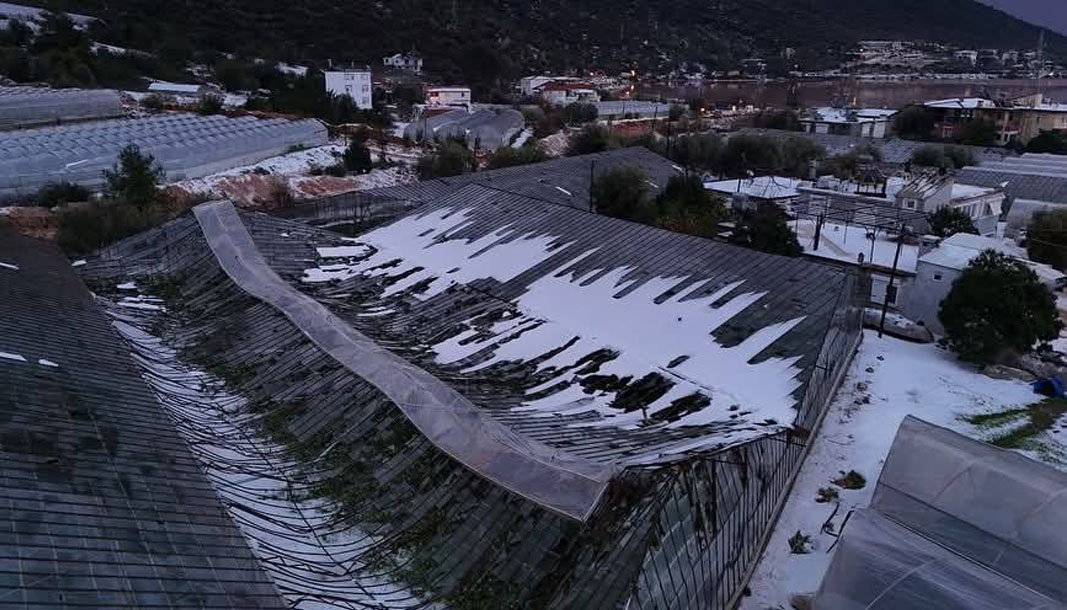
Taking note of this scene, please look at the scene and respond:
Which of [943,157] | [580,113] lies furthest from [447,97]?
[943,157]

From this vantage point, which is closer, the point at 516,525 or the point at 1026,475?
the point at 516,525

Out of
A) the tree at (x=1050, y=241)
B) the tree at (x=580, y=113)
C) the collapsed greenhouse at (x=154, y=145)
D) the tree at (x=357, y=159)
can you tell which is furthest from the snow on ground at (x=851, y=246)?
the tree at (x=580, y=113)

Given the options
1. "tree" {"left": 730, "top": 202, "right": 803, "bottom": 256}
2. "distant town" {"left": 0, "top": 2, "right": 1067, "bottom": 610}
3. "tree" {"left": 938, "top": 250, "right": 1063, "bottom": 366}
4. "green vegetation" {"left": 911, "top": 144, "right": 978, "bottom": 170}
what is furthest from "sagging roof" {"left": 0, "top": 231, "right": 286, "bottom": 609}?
"green vegetation" {"left": 911, "top": 144, "right": 978, "bottom": 170}

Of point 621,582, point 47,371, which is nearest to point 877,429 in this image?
point 621,582

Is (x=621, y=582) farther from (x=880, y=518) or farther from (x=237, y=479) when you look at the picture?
(x=237, y=479)

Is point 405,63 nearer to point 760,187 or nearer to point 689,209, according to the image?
point 760,187

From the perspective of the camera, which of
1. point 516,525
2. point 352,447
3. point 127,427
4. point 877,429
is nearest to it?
point 516,525

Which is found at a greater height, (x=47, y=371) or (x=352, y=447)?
(x=47, y=371)
